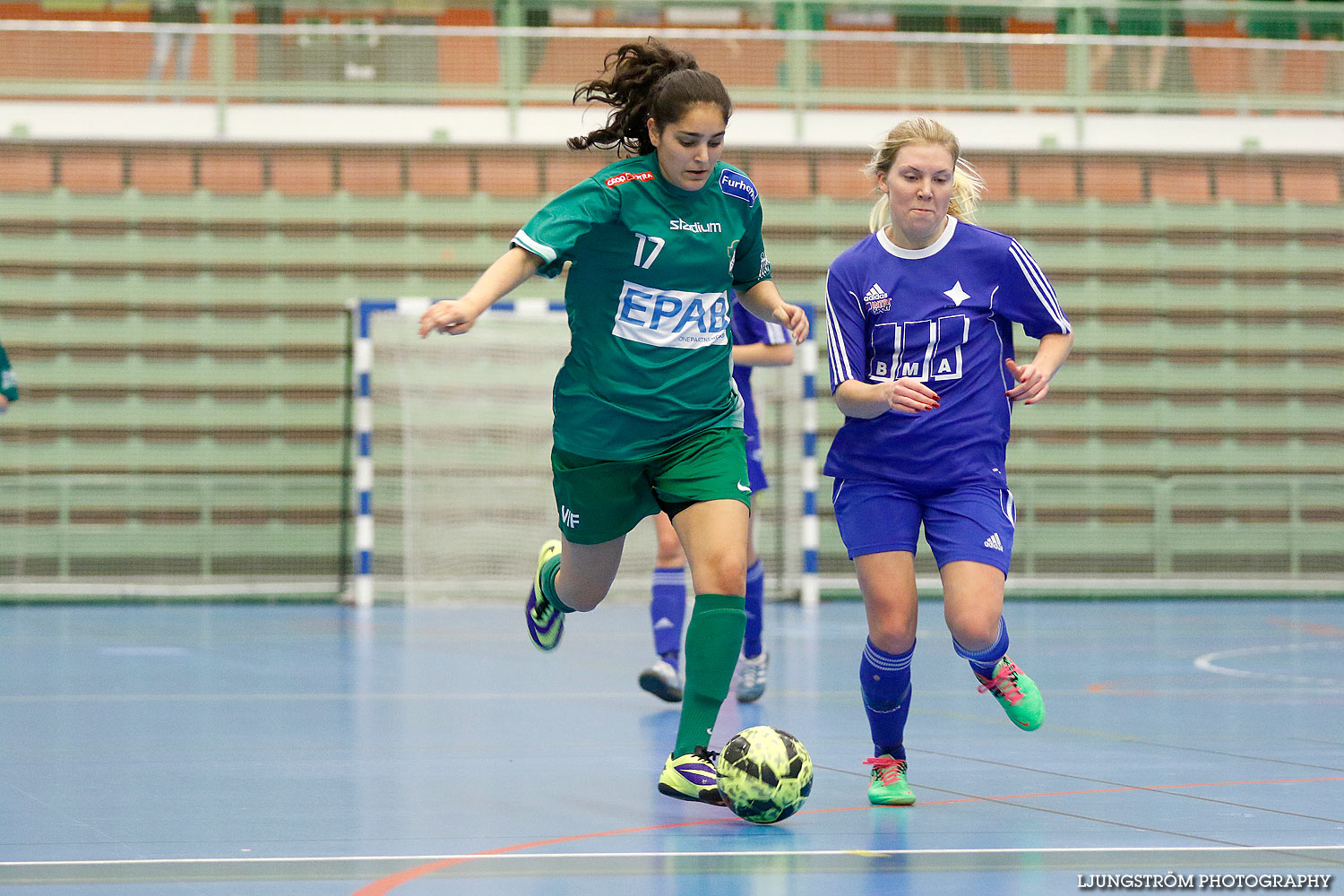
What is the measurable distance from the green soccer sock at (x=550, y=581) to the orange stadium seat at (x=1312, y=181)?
460 inches

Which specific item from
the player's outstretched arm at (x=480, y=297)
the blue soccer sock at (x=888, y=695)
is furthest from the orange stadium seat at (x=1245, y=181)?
the player's outstretched arm at (x=480, y=297)

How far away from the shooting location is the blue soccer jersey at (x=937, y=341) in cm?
411

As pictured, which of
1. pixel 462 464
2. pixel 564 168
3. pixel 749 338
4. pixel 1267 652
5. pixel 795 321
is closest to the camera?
pixel 795 321

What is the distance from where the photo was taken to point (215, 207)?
13906mm

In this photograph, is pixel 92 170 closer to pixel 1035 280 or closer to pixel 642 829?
pixel 1035 280

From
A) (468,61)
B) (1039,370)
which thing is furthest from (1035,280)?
(468,61)

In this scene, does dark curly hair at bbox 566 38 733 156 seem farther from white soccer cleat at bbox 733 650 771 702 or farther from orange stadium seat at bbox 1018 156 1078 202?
orange stadium seat at bbox 1018 156 1078 202

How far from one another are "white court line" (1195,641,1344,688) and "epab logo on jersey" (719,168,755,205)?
13.9 ft

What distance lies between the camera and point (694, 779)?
3.94 meters

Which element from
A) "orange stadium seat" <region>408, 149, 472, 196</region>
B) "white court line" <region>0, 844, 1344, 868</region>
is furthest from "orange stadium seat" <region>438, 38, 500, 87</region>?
"white court line" <region>0, 844, 1344, 868</region>

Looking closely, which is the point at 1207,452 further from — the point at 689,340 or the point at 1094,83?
the point at 689,340

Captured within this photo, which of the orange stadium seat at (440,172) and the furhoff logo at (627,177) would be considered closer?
the furhoff logo at (627,177)

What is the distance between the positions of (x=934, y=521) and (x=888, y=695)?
48cm

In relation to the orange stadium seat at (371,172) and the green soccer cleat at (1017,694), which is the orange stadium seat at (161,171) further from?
the green soccer cleat at (1017,694)
